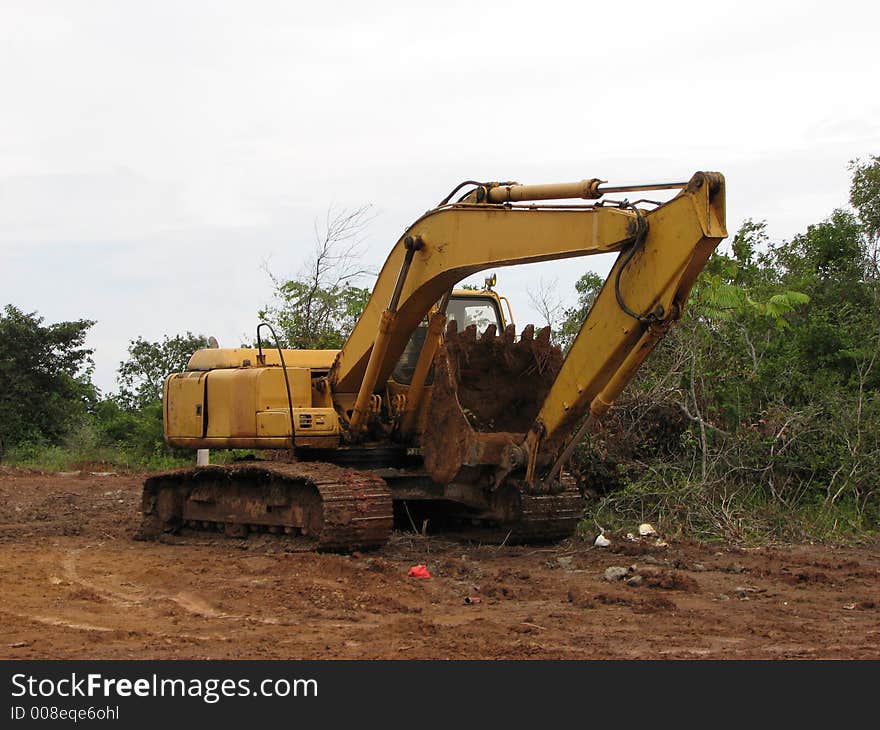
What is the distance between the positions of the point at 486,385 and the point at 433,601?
10.4 ft

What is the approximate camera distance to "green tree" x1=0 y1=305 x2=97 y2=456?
26453 mm

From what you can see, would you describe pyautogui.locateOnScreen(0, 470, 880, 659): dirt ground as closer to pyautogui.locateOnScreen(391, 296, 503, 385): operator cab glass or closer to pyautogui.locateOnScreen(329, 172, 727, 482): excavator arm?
pyautogui.locateOnScreen(329, 172, 727, 482): excavator arm

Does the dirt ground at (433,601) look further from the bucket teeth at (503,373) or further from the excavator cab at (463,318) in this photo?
the excavator cab at (463,318)

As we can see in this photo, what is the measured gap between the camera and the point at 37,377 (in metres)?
27.1

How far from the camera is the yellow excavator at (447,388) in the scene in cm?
940

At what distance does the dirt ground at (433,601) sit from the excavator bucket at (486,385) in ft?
3.61

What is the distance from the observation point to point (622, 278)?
31.0ft

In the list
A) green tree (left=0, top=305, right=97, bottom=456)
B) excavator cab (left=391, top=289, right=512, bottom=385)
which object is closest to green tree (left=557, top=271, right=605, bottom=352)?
excavator cab (left=391, top=289, right=512, bottom=385)

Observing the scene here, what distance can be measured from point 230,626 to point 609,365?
3711mm

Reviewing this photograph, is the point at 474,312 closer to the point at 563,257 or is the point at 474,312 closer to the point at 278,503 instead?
the point at 278,503

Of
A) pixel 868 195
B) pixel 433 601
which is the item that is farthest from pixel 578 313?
pixel 433 601

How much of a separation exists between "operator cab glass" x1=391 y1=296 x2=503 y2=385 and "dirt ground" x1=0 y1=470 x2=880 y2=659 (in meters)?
1.66

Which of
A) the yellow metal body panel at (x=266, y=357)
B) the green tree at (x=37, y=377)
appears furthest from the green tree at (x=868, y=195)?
the green tree at (x=37, y=377)
